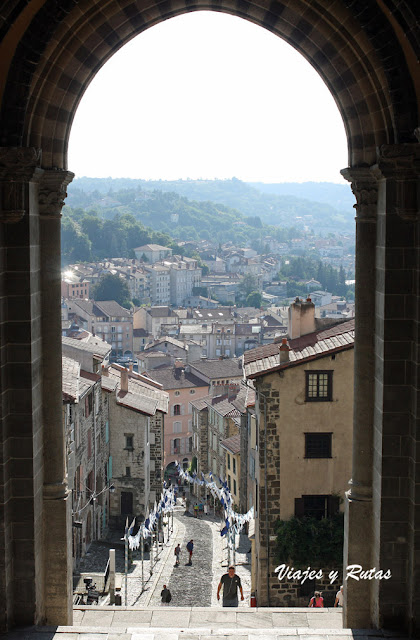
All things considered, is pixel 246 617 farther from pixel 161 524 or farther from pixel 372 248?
pixel 161 524

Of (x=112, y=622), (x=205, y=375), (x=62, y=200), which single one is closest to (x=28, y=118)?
(x=62, y=200)

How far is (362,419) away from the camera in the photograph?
10.4m

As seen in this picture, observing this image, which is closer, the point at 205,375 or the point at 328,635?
the point at 328,635

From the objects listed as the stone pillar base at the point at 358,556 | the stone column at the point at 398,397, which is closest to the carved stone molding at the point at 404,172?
the stone column at the point at 398,397

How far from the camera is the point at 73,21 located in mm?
9945

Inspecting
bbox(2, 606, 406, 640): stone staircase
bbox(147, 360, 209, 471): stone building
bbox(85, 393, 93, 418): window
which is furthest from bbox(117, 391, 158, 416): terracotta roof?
bbox(147, 360, 209, 471): stone building

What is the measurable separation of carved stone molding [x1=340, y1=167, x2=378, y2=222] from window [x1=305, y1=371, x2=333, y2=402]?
1255 cm

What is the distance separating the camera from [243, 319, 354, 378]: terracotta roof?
22328mm

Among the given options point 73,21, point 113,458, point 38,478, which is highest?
point 73,21

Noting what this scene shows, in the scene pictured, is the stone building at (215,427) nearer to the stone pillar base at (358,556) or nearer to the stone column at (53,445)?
the stone pillar base at (358,556)

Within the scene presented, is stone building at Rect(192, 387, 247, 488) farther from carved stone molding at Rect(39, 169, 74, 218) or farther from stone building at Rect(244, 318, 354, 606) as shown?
carved stone molding at Rect(39, 169, 74, 218)

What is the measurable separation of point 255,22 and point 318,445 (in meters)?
14.0

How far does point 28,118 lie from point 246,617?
6.52 metres

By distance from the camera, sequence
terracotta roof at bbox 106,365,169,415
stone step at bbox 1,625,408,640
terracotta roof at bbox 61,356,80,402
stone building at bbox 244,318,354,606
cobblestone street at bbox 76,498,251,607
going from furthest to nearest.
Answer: terracotta roof at bbox 106,365,169,415 → cobblestone street at bbox 76,498,251,607 → terracotta roof at bbox 61,356,80,402 → stone building at bbox 244,318,354,606 → stone step at bbox 1,625,408,640
